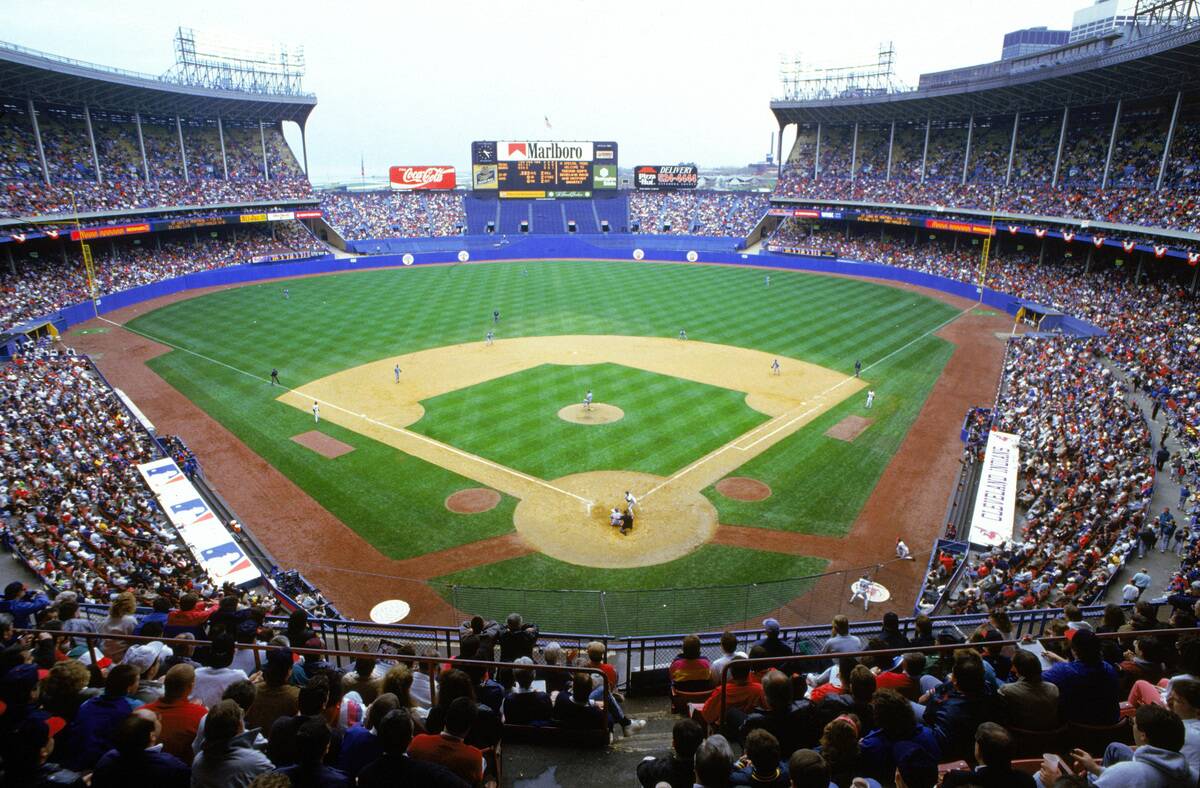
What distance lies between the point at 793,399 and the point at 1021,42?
360ft

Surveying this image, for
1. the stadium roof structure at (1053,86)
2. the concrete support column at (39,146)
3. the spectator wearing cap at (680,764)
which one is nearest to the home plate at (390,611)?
the spectator wearing cap at (680,764)

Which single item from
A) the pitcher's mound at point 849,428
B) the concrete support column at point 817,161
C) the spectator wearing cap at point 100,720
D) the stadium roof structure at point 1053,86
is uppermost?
the stadium roof structure at point 1053,86

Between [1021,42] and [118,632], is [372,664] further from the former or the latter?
[1021,42]

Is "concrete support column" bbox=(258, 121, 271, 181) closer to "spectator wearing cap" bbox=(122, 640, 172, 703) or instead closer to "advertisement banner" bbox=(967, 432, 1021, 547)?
"advertisement banner" bbox=(967, 432, 1021, 547)

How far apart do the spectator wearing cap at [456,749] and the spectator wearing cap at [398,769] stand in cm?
34

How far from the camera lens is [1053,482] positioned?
23.1m

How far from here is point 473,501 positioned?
24.2 metres

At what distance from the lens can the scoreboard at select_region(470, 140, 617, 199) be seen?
92.6 meters

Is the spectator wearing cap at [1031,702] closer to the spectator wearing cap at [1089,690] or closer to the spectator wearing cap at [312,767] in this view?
the spectator wearing cap at [1089,690]

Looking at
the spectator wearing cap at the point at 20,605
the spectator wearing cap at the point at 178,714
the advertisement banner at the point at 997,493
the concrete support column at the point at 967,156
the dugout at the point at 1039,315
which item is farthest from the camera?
the concrete support column at the point at 967,156

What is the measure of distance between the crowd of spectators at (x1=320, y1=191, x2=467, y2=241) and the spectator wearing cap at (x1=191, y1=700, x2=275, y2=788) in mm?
84254

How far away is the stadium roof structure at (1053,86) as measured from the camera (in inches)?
1777

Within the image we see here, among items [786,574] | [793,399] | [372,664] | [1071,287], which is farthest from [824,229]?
[372,664]

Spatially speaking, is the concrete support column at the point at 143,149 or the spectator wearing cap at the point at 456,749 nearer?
the spectator wearing cap at the point at 456,749
